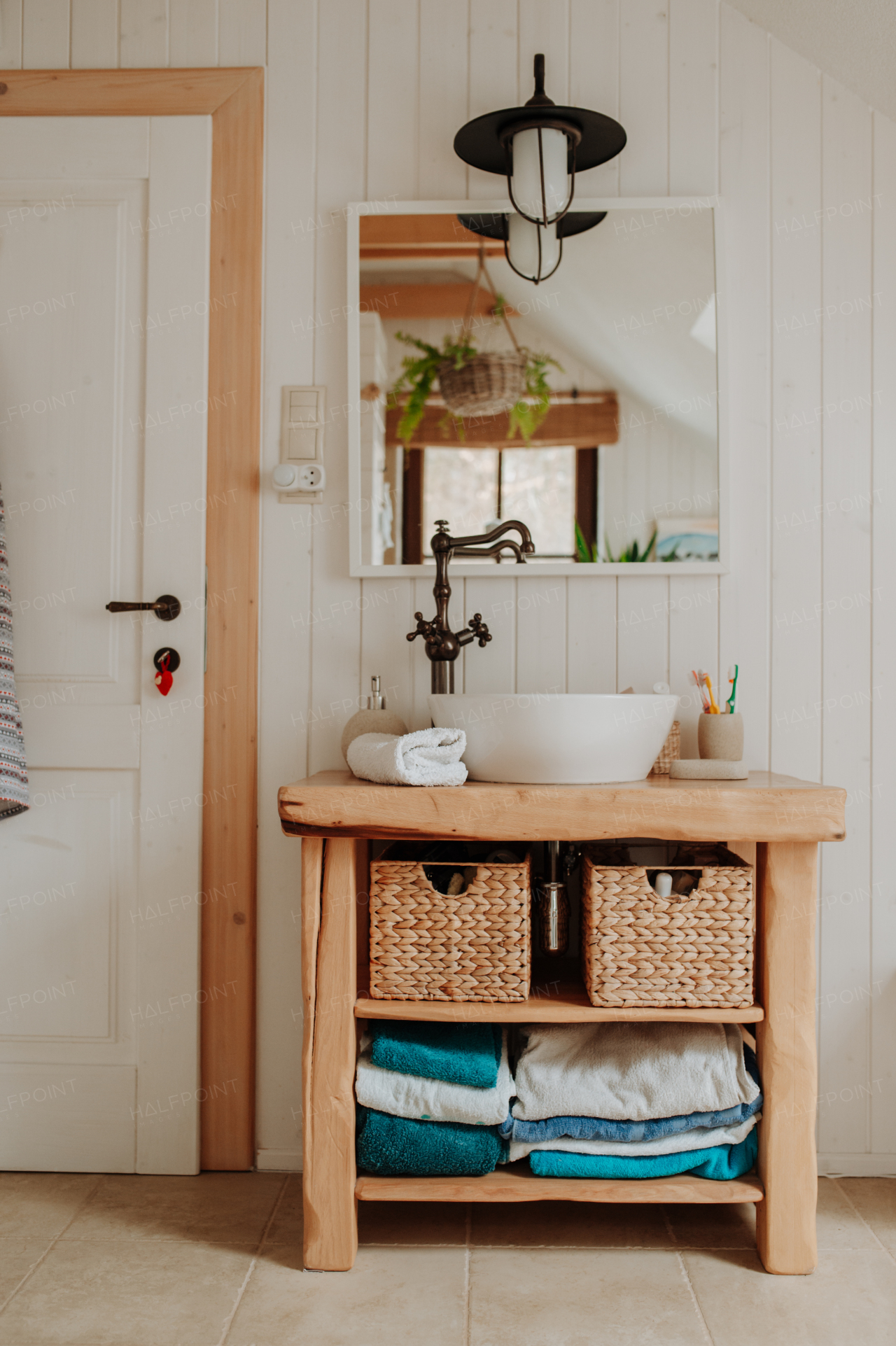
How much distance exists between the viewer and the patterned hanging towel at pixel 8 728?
1.63 m

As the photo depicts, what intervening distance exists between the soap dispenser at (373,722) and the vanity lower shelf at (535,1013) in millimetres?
422

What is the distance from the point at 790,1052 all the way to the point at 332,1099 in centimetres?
69

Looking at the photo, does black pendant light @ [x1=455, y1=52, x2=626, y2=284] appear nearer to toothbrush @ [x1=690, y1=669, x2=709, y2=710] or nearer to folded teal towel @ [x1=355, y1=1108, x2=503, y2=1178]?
toothbrush @ [x1=690, y1=669, x2=709, y2=710]

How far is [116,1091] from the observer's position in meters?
1.75

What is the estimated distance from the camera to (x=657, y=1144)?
142cm

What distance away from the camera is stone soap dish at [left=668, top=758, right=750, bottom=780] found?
1.47m

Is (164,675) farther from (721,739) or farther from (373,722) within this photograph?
(721,739)

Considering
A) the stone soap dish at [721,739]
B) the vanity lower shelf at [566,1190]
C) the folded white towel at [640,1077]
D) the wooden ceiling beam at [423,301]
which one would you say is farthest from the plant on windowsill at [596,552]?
the vanity lower shelf at [566,1190]

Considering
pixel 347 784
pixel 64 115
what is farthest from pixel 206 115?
pixel 347 784

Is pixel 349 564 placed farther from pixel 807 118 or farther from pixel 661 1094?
pixel 807 118

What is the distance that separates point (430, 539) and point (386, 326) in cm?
41

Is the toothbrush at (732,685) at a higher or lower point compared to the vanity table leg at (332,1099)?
higher

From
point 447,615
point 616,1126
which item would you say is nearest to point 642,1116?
Result: point 616,1126

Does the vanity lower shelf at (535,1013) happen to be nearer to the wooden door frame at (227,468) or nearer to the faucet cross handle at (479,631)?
the wooden door frame at (227,468)
